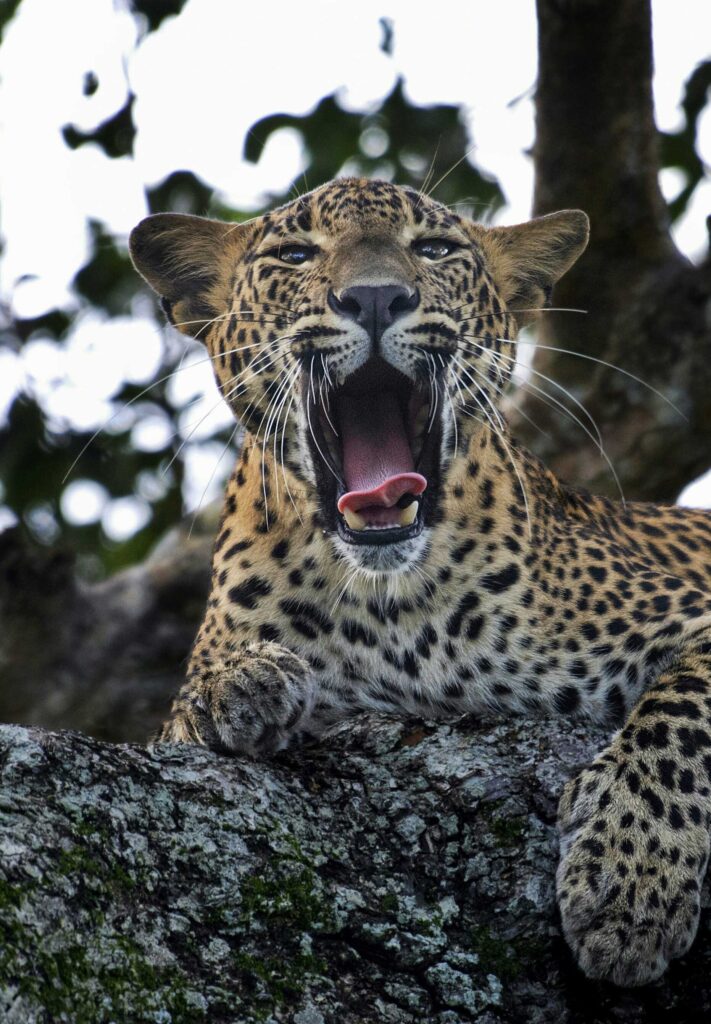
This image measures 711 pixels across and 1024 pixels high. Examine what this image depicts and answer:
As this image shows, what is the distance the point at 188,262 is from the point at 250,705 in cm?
232

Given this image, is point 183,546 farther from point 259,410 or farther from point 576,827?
point 576,827

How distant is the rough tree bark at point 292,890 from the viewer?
339cm

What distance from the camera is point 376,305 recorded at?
17.0 feet

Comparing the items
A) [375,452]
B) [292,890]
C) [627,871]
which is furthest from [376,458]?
[292,890]

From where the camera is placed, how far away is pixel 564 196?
8508mm

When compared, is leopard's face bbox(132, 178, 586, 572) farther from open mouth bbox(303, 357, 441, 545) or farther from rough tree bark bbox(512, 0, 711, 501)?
rough tree bark bbox(512, 0, 711, 501)

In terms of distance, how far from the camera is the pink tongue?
17.5ft

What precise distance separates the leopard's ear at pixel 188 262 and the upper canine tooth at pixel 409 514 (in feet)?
5.02

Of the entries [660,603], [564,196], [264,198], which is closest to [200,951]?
[660,603]

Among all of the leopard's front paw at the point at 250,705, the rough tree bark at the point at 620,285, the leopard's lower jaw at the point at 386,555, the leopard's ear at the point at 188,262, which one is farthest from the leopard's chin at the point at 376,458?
the rough tree bark at the point at 620,285

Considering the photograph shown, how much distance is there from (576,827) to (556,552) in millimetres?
1881

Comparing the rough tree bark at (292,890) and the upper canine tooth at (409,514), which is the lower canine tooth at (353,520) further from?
the rough tree bark at (292,890)

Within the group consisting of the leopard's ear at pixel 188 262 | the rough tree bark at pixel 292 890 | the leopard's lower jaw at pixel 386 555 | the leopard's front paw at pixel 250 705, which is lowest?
the rough tree bark at pixel 292 890

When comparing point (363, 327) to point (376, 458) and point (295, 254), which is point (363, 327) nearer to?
point (376, 458)
